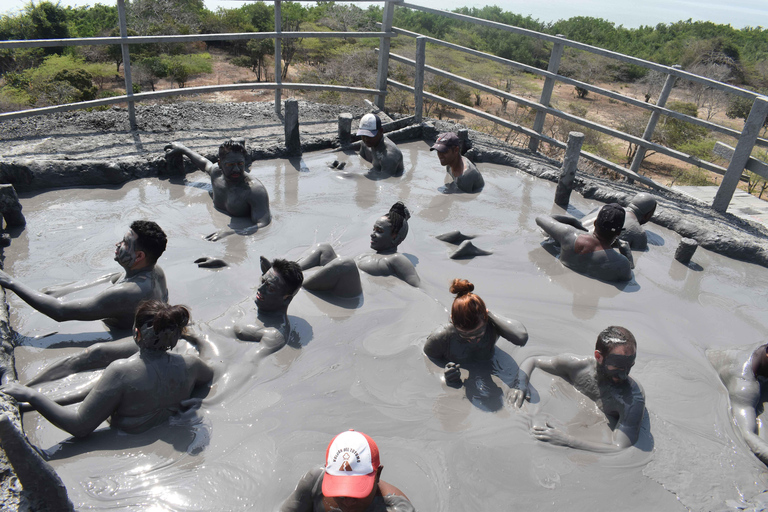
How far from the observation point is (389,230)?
5.30 m

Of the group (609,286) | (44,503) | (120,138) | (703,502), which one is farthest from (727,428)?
(120,138)

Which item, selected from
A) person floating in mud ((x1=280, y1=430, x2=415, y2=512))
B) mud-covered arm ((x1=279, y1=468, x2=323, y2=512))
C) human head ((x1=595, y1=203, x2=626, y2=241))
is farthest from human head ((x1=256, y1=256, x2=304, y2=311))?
human head ((x1=595, y1=203, x2=626, y2=241))

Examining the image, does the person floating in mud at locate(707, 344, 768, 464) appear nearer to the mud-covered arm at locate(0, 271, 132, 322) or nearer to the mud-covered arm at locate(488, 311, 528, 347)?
the mud-covered arm at locate(488, 311, 528, 347)

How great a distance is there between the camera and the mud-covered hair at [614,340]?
3.63 m

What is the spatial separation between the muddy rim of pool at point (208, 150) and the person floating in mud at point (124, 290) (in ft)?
1.46

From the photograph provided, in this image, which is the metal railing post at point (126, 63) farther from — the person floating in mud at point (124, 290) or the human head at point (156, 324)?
the human head at point (156, 324)

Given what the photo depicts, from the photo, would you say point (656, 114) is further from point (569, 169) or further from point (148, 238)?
point (148, 238)

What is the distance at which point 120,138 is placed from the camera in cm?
772

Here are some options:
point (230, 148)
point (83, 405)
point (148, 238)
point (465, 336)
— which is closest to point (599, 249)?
point (465, 336)

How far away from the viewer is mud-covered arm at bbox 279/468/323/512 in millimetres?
2783

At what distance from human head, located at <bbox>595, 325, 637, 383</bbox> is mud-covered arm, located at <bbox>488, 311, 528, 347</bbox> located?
533mm

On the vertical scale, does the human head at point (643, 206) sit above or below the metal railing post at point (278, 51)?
below

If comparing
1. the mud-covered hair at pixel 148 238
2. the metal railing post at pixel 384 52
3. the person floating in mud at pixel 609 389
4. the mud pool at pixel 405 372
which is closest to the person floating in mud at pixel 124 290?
the mud-covered hair at pixel 148 238

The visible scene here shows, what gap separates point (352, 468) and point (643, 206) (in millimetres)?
5251
